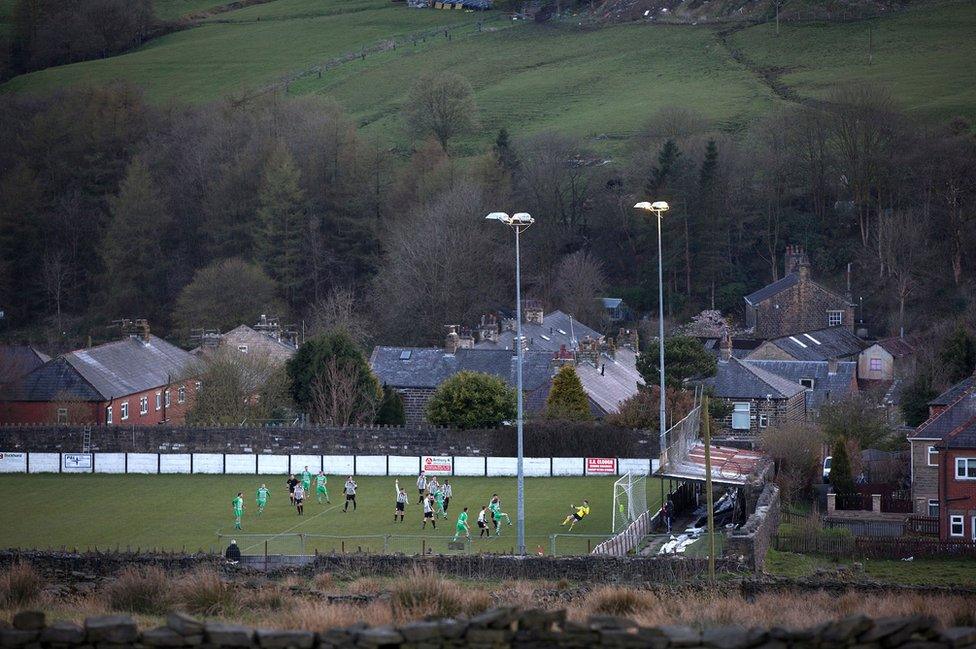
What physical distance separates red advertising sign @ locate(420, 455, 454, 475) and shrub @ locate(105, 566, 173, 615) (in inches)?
1068

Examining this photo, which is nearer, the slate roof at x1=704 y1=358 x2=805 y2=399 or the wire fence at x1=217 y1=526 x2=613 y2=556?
the wire fence at x1=217 y1=526 x2=613 y2=556

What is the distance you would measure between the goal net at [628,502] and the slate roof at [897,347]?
3168 centimetres

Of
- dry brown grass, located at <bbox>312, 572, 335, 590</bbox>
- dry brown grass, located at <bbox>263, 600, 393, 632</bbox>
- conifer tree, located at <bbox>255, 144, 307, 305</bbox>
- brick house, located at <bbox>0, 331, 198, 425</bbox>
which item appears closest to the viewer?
dry brown grass, located at <bbox>263, 600, 393, 632</bbox>

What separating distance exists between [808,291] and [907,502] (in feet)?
129

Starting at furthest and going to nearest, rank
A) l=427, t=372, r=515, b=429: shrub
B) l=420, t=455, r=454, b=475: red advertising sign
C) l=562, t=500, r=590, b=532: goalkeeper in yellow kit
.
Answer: l=427, t=372, r=515, b=429: shrub, l=420, t=455, r=454, b=475: red advertising sign, l=562, t=500, r=590, b=532: goalkeeper in yellow kit

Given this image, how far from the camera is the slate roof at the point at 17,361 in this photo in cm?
6094

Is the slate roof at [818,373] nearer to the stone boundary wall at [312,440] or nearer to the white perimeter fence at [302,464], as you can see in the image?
the stone boundary wall at [312,440]

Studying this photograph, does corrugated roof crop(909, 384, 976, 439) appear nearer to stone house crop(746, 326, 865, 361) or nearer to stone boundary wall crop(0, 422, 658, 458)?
stone boundary wall crop(0, 422, 658, 458)

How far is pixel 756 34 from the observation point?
13675 centimetres

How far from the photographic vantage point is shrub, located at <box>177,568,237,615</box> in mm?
21547

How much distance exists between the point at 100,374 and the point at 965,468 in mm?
35989

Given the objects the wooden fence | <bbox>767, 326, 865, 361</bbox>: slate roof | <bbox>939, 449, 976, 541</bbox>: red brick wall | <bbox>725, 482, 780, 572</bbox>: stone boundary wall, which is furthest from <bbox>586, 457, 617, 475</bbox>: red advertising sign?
<bbox>767, 326, 865, 361</bbox>: slate roof

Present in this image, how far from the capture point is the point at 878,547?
36.8m

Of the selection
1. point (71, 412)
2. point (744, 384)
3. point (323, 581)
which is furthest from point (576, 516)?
point (71, 412)
